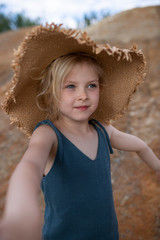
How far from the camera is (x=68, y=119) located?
109cm

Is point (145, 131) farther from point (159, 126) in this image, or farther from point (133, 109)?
point (133, 109)

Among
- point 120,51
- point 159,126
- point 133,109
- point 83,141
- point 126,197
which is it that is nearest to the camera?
point 120,51

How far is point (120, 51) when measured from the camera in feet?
3.15

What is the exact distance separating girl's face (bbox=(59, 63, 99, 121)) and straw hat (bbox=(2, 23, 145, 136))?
90mm

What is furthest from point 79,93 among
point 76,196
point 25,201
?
point 25,201

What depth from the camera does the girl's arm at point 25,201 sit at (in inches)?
18.3

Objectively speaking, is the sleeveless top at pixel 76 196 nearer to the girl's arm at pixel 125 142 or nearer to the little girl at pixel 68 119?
the little girl at pixel 68 119

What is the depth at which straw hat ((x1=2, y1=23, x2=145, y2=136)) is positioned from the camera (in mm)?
875

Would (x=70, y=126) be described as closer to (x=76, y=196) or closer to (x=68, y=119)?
(x=68, y=119)

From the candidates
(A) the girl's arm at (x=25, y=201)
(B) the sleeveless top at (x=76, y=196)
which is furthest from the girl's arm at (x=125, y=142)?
(A) the girl's arm at (x=25, y=201)

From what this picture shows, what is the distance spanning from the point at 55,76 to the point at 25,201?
2.00 ft

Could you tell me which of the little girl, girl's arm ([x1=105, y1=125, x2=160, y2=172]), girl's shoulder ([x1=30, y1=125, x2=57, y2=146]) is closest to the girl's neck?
the little girl

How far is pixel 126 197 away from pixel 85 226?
3.17 feet

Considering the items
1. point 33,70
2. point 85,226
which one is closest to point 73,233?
point 85,226
